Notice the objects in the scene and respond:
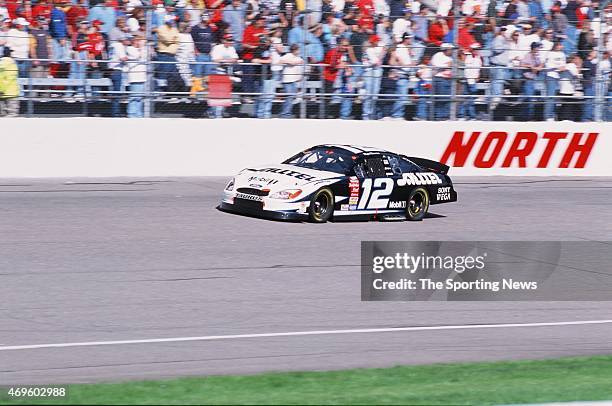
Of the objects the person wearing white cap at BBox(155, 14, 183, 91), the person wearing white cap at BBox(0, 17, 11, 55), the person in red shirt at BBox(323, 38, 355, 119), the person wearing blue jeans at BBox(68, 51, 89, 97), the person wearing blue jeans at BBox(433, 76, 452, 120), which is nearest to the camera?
the person wearing white cap at BBox(0, 17, 11, 55)

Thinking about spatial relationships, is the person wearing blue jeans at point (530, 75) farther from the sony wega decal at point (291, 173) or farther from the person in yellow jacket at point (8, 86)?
the person in yellow jacket at point (8, 86)

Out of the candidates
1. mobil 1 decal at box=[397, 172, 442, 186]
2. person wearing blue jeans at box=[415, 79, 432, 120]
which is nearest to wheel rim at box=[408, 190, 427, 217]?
mobil 1 decal at box=[397, 172, 442, 186]

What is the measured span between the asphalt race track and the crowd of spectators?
3.62 m

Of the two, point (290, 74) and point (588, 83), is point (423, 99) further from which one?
point (588, 83)

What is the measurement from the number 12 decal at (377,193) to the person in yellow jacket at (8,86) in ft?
24.4

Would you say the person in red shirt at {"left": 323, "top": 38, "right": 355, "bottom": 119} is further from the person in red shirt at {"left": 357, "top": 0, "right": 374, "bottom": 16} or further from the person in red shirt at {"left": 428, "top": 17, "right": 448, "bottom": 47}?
the person in red shirt at {"left": 428, "top": 17, "right": 448, "bottom": 47}

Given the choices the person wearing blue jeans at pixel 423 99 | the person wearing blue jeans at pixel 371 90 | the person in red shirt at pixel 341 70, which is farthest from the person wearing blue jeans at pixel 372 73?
the person wearing blue jeans at pixel 423 99

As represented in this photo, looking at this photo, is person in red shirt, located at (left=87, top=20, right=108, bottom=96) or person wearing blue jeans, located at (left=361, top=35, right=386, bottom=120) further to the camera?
person wearing blue jeans, located at (left=361, top=35, right=386, bottom=120)

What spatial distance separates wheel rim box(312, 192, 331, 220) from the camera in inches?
643

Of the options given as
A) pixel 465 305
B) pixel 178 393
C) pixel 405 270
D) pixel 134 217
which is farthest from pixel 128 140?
pixel 178 393

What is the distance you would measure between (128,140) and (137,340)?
1234 centimetres

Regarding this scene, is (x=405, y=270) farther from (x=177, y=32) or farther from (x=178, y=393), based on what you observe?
(x=177, y=32)

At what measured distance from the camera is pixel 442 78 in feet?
79.1

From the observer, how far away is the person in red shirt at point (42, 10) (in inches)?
806
